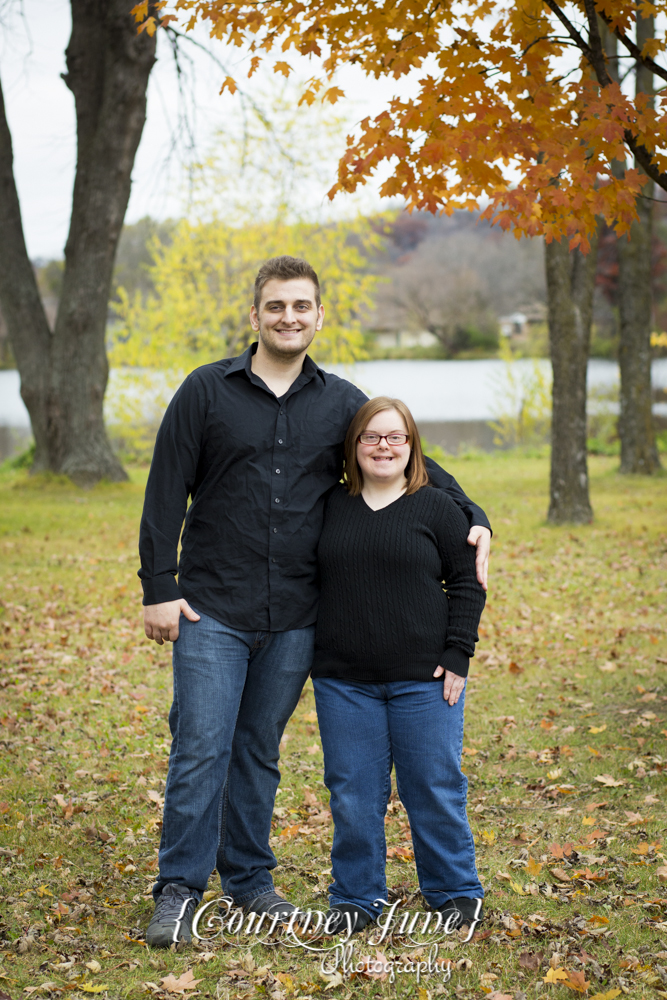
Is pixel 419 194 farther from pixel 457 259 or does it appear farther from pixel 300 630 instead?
pixel 457 259

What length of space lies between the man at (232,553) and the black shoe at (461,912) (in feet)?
2.02

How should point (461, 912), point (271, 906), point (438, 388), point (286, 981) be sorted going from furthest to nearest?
1. point (438, 388)
2. point (271, 906)
3. point (461, 912)
4. point (286, 981)

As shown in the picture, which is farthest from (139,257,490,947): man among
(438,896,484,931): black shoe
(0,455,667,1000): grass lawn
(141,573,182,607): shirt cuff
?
(438,896,484,931): black shoe

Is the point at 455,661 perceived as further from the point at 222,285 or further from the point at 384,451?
the point at 222,285

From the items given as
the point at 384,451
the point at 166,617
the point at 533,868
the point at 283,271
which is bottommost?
the point at 533,868

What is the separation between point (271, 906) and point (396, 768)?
77 cm

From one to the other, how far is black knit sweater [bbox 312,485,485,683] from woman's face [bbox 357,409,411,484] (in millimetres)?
122

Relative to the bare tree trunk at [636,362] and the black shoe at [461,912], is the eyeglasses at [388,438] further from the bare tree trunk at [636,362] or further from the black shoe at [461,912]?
the bare tree trunk at [636,362]

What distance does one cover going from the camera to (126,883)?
3.82m

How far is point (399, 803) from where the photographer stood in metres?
4.72

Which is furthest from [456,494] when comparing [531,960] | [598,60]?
[598,60]

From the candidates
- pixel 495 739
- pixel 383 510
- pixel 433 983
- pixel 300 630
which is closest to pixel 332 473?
pixel 383 510

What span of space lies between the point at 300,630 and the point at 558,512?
9204mm

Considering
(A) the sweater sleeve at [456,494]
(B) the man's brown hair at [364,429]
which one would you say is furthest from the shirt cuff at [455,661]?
(B) the man's brown hair at [364,429]
